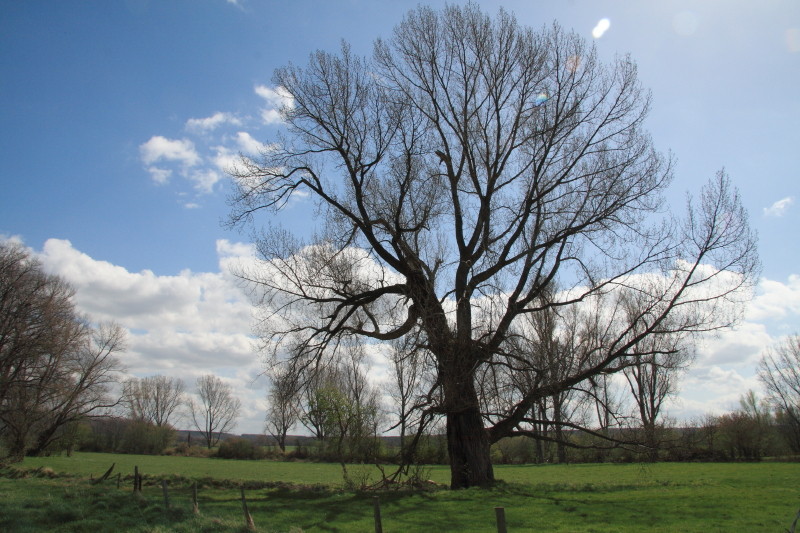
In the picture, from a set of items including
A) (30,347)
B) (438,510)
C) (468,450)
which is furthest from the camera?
(30,347)

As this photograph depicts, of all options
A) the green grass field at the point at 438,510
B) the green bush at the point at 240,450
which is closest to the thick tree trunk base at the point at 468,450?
the green grass field at the point at 438,510

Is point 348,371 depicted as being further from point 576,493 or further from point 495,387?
point 576,493

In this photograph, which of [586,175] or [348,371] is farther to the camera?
[348,371]

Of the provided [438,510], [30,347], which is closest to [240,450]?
[30,347]

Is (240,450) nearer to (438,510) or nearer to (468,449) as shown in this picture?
(468,449)

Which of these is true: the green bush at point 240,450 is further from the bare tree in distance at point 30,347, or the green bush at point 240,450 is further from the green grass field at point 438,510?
the green grass field at point 438,510

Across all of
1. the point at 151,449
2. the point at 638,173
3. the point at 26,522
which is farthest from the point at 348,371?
the point at 151,449

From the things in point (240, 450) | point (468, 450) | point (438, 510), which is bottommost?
point (240, 450)

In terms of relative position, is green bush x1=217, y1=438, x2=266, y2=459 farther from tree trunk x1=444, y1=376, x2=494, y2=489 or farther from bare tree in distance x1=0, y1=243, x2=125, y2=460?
tree trunk x1=444, y1=376, x2=494, y2=489

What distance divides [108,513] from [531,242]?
1423 cm

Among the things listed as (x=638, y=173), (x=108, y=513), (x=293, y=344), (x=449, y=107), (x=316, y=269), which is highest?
(x=449, y=107)

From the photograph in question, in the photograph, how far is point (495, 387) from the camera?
13.2 metres

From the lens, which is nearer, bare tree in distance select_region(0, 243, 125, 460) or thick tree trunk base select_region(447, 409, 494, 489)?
thick tree trunk base select_region(447, 409, 494, 489)

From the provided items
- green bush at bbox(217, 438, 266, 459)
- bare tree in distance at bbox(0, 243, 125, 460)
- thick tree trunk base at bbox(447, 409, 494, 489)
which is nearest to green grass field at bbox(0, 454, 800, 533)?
thick tree trunk base at bbox(447, 409, 494, 489)
